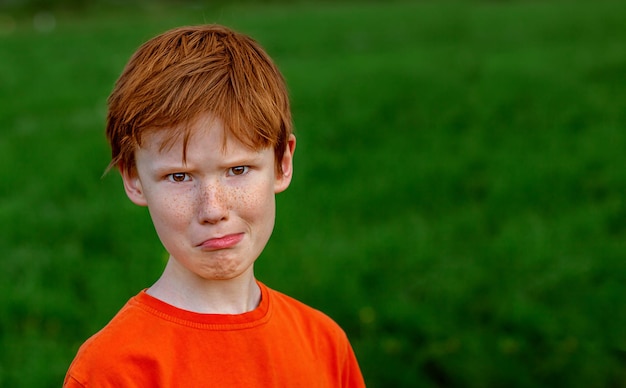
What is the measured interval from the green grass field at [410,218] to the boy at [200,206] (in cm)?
71

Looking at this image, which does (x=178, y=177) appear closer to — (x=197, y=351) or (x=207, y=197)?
(x=207, y=197)

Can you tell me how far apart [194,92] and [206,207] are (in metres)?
0.26

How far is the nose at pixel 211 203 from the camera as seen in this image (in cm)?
204

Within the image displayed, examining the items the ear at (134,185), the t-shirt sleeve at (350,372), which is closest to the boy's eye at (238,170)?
the ear at (134,185)

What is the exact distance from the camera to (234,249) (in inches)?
83.2

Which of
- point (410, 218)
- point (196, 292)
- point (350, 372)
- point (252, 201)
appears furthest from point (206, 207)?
point (410, 218)

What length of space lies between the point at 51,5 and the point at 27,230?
1667cm

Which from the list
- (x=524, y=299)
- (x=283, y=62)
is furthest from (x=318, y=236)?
(x=283, y=62)

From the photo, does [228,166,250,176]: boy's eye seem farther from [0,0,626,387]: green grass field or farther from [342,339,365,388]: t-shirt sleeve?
[0,0,626,387]: green grass field

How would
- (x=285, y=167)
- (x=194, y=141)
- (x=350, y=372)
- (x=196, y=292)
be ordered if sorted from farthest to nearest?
(x=350, y=372)
(x=285, y=167)
(x=196, y=292)
(x=194, y=141)

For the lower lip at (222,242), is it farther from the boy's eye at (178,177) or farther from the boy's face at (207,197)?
the boy's eye at (178,177)

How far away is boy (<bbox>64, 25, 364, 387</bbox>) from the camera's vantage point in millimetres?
2031

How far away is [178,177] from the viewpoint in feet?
6.78

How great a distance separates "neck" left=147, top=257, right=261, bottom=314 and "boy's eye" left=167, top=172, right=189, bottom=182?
23cm
